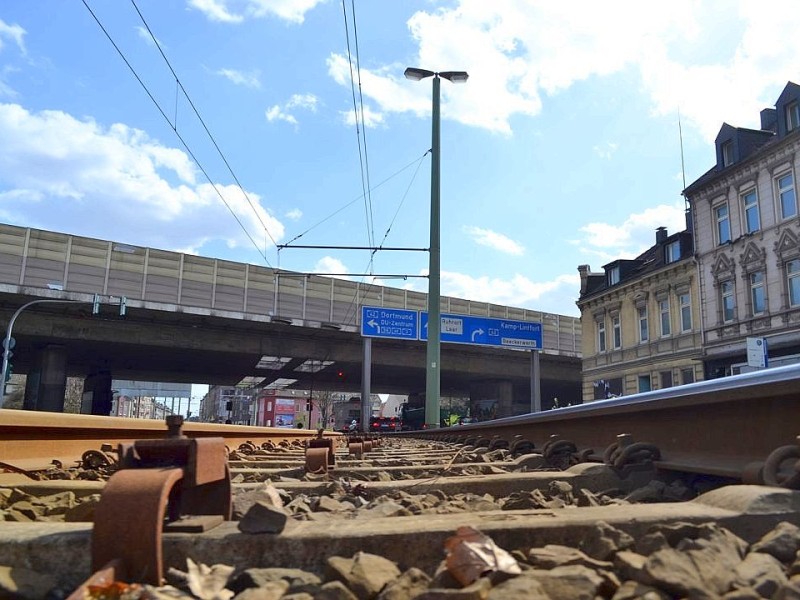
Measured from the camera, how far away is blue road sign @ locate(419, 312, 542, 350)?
28.9 meters

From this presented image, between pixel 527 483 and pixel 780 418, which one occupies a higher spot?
pixel 780 418

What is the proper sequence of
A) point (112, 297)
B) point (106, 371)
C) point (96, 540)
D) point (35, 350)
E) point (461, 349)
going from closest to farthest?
point (96, 540) < point (112, 297) < point (35, 350) < point (106, 371) < point (461, 349)

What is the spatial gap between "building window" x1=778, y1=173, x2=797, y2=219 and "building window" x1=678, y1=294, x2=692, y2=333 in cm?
696

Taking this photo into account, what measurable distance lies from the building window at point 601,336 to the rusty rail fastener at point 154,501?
3919cm

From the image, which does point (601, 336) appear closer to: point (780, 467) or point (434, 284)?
point (434, 284)

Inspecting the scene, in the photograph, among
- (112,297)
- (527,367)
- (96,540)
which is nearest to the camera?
(96,540)

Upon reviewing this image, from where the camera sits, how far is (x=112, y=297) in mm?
26297

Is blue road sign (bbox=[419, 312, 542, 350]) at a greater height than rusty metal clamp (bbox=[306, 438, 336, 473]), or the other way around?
blue road sign (bbox=[419, 312, 542, 350])

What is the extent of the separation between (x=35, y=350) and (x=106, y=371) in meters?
6.09

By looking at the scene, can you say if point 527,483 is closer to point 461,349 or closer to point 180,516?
point 180,516

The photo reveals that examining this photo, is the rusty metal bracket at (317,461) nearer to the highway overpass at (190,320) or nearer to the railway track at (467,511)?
the railway track at (467,511)

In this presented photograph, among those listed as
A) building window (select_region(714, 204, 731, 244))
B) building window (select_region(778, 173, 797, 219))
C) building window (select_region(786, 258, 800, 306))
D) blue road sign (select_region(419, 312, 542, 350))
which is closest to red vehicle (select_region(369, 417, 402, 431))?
blue road sign (select_region(419, 312, 542, 350))

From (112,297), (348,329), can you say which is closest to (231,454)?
(112,297)

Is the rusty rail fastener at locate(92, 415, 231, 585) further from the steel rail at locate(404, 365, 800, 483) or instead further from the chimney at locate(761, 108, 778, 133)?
the chimney at locate(761, 108, 778, 133)
